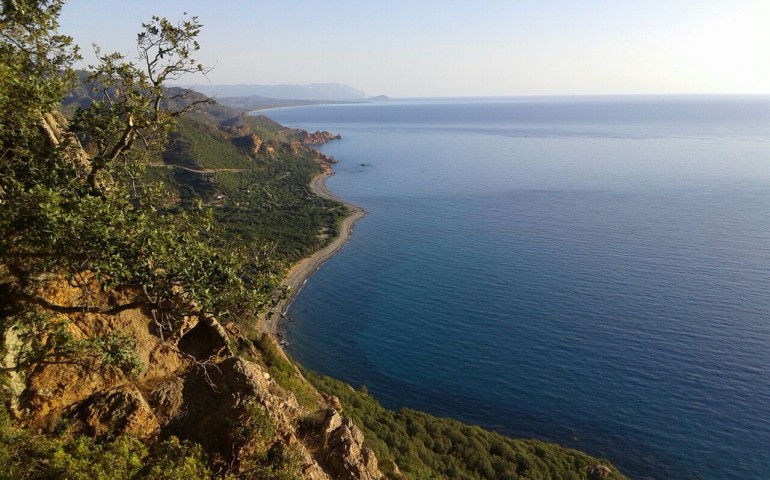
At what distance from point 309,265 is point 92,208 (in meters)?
76.8

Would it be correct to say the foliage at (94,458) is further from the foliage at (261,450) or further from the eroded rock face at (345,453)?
the eroded rock face at (345,453)

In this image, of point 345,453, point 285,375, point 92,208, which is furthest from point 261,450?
point 285,375

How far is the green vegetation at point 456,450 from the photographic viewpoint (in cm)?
3400

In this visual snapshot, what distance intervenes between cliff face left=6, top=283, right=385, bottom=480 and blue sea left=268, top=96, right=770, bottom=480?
109ft

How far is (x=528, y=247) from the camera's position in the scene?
88.8 m

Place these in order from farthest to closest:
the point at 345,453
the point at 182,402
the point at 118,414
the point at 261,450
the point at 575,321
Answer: the point at 575,321 < the point at 345,453 < the point at 182,402 < the point at 261,450 < the point at 118,414

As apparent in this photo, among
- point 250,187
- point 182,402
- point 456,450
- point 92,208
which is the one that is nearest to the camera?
point 92,208

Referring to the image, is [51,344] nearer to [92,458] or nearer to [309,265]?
[92,458]

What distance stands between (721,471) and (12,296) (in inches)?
2015

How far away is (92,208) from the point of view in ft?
35.3

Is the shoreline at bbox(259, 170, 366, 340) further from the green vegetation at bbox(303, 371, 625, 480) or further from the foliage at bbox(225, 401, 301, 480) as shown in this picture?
the foliage at bbox(225, 401, 301, 480)

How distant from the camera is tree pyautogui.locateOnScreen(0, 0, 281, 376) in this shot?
10.6 metres

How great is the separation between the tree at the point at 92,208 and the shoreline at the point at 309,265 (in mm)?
36140

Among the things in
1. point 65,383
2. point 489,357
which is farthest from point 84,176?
point 489,357
